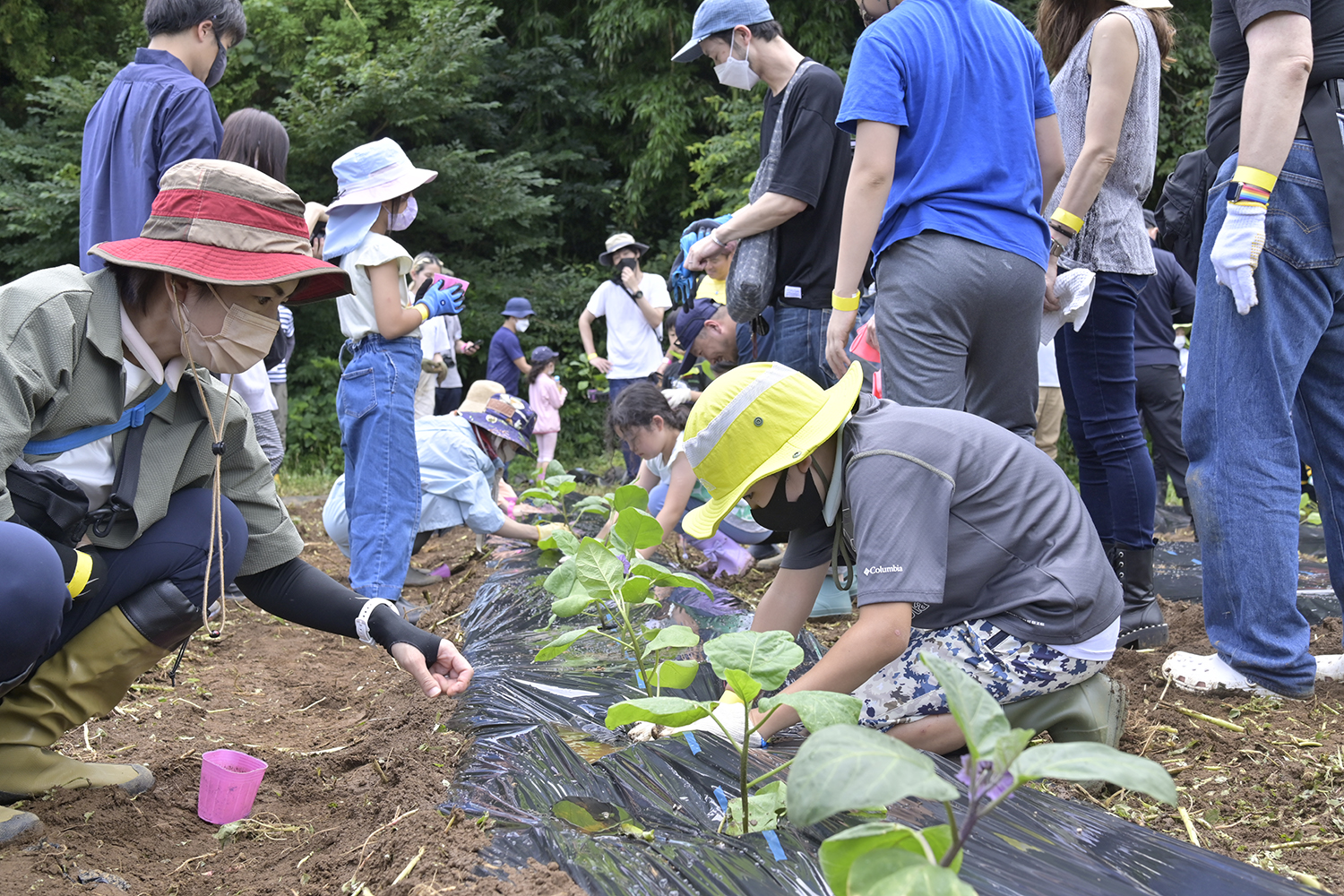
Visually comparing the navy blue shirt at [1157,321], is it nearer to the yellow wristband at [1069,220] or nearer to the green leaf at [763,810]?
the yellow wristband at [1069,220]

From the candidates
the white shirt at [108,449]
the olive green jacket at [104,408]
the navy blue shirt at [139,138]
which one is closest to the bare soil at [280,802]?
the olive green jacket at [104,408]

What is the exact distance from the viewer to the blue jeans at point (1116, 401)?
255cm

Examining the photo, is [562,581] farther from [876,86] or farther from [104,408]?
[876,86]

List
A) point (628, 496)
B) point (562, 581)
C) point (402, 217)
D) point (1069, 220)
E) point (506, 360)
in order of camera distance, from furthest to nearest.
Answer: point (506, 360) → point (402, 217) → point (628, 496) → point (1069, 220) → point (562, 581)

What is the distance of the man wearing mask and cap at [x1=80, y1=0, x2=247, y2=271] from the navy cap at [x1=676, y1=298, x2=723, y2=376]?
2.13 meters

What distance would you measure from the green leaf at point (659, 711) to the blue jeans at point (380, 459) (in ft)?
6.31

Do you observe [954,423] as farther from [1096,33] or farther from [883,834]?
[1096,33]

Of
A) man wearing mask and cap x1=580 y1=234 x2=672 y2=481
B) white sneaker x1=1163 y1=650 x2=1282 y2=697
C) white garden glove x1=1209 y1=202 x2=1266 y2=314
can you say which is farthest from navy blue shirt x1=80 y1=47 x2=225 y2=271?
man wearing mask and cap x1=580 y1=234 x2=672 y2=481

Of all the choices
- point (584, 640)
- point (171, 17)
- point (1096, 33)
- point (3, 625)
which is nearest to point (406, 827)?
point (3, 625)

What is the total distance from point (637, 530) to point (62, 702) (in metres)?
1.14

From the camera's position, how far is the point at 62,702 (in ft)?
6.11

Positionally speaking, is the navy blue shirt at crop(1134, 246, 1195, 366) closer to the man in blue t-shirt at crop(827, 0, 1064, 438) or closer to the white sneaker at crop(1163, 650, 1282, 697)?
the man in blue t-shirt at crop(827, 0, 1064, 438)

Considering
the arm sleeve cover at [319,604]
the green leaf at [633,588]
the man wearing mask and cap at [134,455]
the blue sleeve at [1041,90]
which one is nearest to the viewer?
the man wearing mask and cap at [134,455]

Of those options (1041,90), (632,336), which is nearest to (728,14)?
(1041,90)
